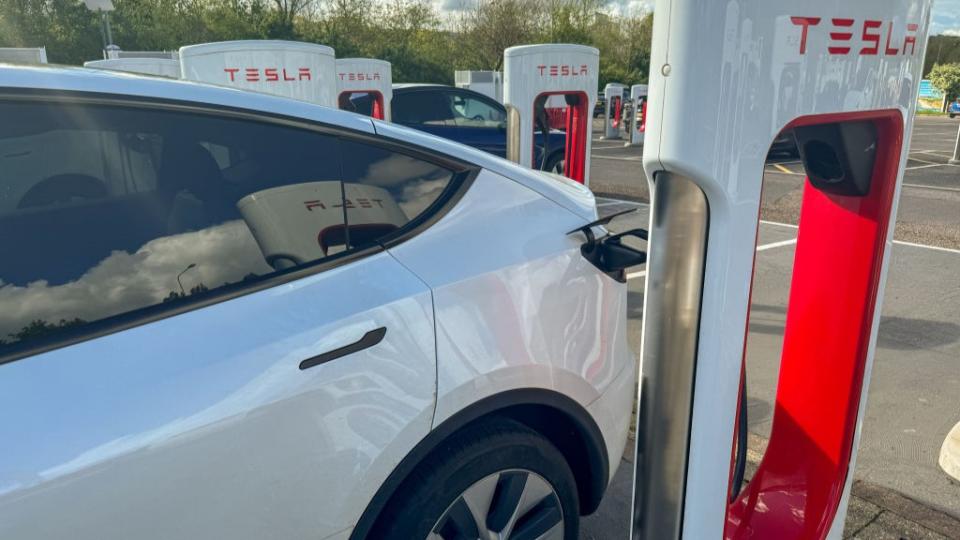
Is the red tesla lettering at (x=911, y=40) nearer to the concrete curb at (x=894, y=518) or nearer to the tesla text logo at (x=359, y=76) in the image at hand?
the concrete curb at (x=894, y=518)

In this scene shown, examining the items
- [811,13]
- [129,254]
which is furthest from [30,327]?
[811,13]

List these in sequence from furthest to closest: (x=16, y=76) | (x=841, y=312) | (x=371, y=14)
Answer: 1. (x=371, y=14)
2. (x=841, y=312)
3. (x=16, y=76)

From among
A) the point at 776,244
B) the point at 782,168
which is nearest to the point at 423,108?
the point at 776,244

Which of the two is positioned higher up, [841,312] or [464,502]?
[841,312]

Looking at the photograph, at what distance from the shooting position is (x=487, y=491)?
6.16 feet

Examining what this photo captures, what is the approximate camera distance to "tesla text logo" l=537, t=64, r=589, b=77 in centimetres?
592

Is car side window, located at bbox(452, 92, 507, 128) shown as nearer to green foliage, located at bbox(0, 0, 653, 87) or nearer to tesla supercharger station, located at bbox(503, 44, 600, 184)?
tesla supercharger station, located at bbox(503, 44, 600, 184)

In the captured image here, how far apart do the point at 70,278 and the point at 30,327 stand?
12 centimetres

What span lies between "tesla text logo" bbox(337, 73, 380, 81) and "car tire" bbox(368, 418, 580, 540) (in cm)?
516

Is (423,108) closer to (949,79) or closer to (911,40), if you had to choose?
(911,40)

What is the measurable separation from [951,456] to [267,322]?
9.40 ft

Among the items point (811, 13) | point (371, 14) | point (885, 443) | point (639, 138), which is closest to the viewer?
point (811, 13)

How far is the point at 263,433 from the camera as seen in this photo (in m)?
1.43

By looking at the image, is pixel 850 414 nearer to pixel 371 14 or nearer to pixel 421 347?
pixel 421 347
